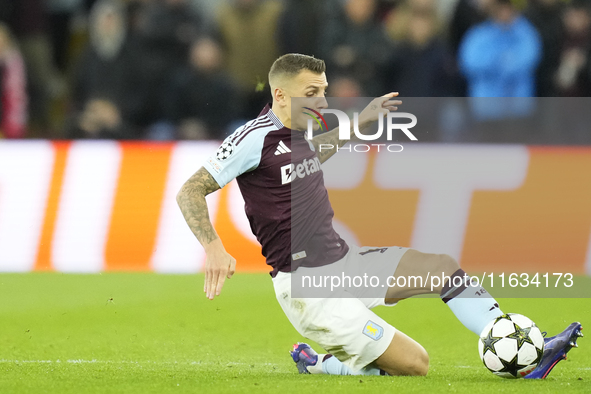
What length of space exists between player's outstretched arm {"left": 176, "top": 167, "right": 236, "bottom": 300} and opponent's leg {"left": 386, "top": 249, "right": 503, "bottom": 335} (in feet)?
3.87

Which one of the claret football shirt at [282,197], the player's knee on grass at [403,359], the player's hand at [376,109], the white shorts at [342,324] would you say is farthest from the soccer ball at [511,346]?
the player's hand at [376,109]

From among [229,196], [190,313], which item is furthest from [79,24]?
[190,313]

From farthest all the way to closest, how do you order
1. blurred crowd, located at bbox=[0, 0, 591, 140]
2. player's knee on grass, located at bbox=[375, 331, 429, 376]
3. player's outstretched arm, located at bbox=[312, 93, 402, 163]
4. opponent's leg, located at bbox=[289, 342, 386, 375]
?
blurred crowd, located at bbox=[0, 0, 591, 140]
player's outstretched arm, located at bbox=[312, 93, 402, 163]
opponent's leg, located at bbox=[289, 342, 386, 375]
player's knee on grass, located at bbox=[375, 331, 429, 376]

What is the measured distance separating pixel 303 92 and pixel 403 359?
1.71 metres

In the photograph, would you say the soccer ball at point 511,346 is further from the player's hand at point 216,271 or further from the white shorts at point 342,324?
the player's hand at point 216,271

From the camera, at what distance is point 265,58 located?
12.2 meters

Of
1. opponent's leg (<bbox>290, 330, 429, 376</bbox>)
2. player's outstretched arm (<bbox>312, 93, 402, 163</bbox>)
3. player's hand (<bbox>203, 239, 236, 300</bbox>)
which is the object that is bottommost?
opponent's leg (<bbox>290, 330, 429, 376</bbox>)

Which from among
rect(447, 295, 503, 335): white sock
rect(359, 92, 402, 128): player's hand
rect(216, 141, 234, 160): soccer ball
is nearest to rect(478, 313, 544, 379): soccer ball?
rect(447, 295, 503, 335): white sock

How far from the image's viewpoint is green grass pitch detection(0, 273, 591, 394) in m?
5.23

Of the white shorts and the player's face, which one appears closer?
the white shorts

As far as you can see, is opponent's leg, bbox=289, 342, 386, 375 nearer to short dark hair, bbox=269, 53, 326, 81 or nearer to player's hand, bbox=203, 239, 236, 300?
player's hand, bbox=203, 239, 236, 300

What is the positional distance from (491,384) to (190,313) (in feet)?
11.8

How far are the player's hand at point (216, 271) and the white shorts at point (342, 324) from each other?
0.66 meters

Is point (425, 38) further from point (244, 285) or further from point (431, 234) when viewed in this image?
point (244, 285)
